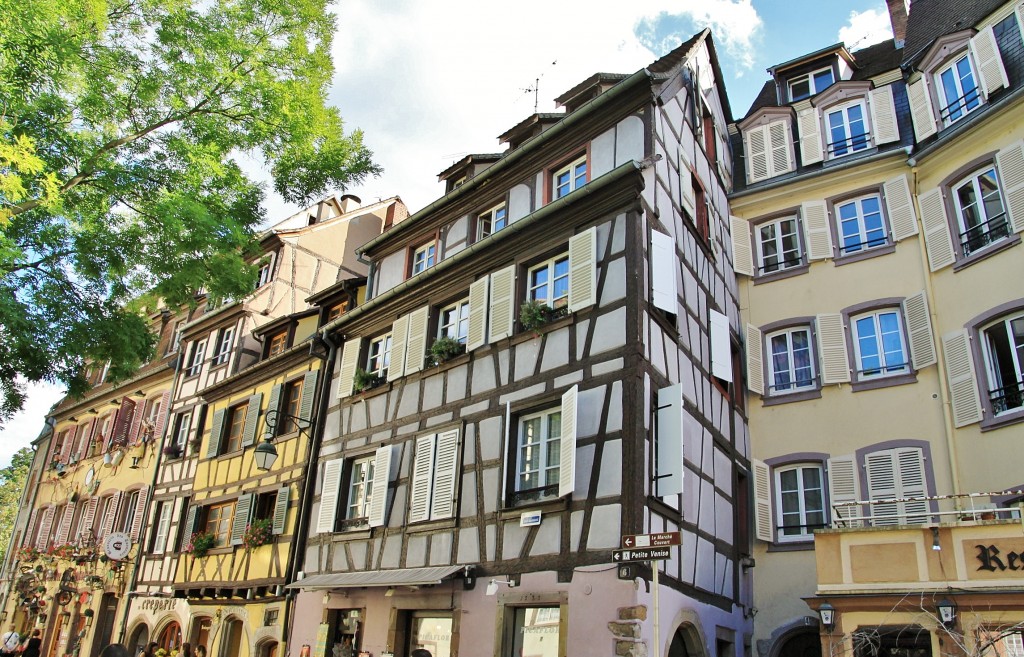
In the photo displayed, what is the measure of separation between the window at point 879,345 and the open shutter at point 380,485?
762cm

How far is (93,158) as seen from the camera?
27.1 ft

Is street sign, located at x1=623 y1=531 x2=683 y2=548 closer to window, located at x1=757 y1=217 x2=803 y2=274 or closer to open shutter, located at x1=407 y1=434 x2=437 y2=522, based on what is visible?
open shutter, located at x1=407 y1=434 x2=437 y2=522

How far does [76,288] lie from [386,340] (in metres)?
6.87

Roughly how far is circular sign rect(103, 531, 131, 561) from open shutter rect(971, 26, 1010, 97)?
19685 millimetres

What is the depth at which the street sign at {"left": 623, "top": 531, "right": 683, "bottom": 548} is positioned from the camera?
766 cm

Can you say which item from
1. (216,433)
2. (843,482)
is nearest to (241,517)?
(216,433)

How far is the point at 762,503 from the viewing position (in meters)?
12.9

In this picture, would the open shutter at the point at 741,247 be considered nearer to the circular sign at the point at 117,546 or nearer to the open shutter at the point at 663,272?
the open shutter at the point at 663,272

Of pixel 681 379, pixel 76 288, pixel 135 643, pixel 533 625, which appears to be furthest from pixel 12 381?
pixel 135 643

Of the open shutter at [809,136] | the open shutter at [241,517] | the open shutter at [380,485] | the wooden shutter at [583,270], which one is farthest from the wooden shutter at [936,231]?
the open shutter at [241,517]

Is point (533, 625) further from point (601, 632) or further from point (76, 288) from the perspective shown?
point (76, 288)

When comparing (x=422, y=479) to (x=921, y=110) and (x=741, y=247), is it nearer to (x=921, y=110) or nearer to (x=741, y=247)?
(x=741, y=247)

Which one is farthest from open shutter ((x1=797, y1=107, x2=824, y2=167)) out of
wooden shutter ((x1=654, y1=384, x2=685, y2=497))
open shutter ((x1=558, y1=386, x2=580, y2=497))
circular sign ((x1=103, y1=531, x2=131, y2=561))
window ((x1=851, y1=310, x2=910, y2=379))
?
circular sign ((x1=103, y1=531, x2=131, y2=561))

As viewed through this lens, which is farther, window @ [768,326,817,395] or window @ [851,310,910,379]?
window @ [768,326,817,395]
